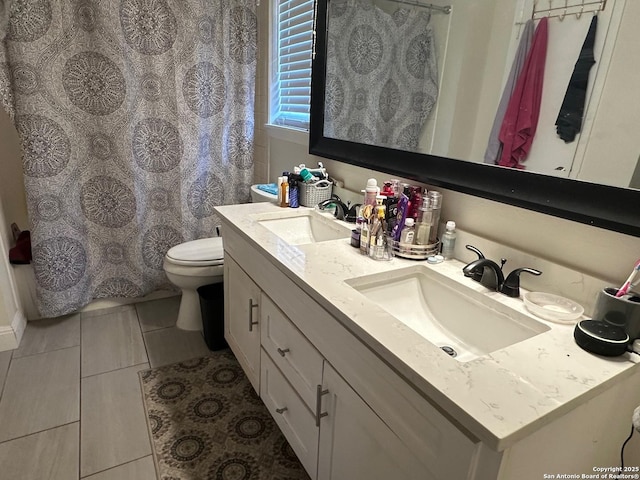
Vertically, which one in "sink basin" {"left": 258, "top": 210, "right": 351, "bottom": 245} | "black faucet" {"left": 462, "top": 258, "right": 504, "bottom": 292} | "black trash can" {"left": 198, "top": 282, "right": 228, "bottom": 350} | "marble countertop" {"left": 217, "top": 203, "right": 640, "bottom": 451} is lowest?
"black trash can" {"left": 198, "top": 282, "right": 228, "bottom": 350}

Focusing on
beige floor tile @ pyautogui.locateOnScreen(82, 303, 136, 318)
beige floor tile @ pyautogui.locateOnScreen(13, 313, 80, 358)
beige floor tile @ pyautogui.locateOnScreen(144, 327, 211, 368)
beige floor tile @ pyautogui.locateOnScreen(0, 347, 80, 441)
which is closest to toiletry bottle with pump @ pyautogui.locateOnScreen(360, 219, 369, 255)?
beige floor tile @ pyautogui.locateOnScreen(144, 327, 211, 368)

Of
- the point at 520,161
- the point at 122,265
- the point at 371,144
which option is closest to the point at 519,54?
the point at 520,161

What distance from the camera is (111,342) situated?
86.0 inches

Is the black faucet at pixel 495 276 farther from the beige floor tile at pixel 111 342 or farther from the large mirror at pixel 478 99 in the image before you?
the beige floor tile at pixel 111 342

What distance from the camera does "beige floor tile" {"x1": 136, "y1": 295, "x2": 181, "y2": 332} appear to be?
7.80 ft

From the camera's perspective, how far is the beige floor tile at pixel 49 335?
2092 millimetres

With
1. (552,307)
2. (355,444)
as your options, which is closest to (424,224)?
(552,307)

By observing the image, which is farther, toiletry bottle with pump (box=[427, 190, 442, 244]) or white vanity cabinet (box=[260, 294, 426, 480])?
toiletry bottle with pump (box=[427, 190, 442, 244])

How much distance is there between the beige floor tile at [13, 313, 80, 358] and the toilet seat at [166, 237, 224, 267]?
708mm

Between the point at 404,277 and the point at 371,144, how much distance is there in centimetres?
61

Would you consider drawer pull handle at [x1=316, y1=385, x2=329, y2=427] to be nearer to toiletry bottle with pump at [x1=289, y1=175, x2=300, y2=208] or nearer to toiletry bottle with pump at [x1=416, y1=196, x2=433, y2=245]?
toiletry bottle with pump at [x1=416, y1=196, x2=433, y2=245]

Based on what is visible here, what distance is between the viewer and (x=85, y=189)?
2.21 metres

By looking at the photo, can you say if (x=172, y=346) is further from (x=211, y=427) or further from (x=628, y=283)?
(x=628, y=283)

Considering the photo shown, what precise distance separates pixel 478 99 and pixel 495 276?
50cm
